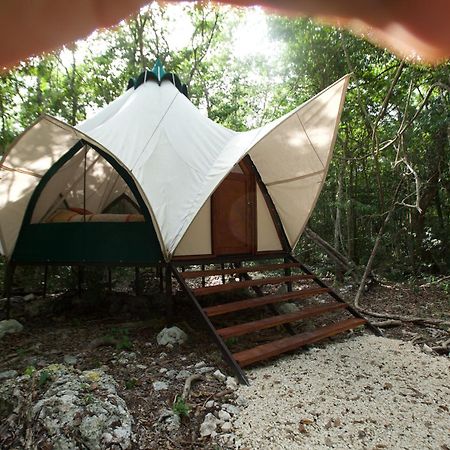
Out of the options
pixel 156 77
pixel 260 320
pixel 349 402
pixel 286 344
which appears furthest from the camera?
pixel 156 77

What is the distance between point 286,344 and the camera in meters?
3.88

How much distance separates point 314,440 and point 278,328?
262 cm

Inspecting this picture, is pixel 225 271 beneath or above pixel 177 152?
beneath

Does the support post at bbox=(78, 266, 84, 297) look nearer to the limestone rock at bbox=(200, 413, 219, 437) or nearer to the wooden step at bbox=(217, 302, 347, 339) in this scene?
the wooden step at bbox=(217, 302, 347, 339)

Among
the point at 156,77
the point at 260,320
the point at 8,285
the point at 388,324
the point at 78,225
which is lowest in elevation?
the point at 388,324

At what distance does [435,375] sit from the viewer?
3.43 meters

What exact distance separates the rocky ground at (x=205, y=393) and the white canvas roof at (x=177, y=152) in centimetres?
139

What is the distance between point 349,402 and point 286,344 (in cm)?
107

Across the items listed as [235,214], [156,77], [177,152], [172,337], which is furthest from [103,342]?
[156,77]

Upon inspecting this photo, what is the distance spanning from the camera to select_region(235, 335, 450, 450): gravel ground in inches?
94.7

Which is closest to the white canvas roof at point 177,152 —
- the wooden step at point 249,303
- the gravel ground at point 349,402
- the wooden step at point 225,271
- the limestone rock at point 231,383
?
the wooden step at point 225,271

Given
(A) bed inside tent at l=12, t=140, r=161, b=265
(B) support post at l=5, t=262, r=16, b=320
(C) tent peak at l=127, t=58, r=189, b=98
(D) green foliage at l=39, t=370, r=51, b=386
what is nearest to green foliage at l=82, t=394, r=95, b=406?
(D) green foliage at l=39, t=370, r=51, b=386

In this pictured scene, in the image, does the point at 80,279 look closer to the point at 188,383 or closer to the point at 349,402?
the point at 188,383

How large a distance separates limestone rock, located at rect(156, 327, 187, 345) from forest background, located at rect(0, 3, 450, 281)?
3.79m
